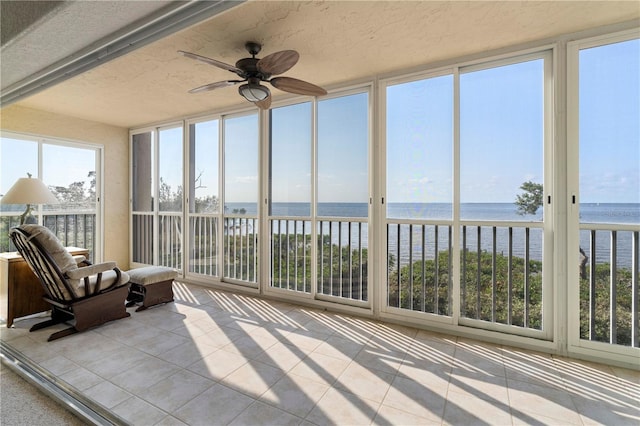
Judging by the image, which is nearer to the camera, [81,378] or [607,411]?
[607,411]

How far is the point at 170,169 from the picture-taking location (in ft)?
16.7

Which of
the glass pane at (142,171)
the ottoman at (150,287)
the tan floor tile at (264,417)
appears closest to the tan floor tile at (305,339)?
the tan floor tile at (264,417)

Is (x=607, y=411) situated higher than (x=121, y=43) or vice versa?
(x=121, y=43)

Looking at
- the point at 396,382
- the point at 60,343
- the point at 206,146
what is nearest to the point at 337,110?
the point at 206,146

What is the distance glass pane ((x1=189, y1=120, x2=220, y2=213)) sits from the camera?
4.62 m

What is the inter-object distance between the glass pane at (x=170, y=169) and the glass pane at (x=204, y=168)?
0.99 feet

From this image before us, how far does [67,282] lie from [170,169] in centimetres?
273

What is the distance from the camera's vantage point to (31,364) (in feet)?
7.27

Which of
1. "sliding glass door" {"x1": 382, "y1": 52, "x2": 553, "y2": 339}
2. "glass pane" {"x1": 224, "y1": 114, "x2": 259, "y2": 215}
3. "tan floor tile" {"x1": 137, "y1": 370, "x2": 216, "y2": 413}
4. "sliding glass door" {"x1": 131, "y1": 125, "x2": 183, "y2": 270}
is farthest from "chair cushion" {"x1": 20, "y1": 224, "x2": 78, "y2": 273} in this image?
"sliding glass door" {"x1": 382, "y1": 52, "x2": 553, "y2": 339}

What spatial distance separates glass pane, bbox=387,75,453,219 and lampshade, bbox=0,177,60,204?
400 centimetres

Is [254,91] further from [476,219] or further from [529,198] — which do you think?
[529,198]

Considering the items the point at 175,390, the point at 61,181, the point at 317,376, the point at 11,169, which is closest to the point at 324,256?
the point at 317,376

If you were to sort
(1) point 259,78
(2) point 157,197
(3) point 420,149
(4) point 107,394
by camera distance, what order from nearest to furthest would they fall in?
(4) point 107,394
(1) point 259,78
(3) point 420,149
(2) point 157,197

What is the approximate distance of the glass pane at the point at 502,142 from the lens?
2.69 meters
